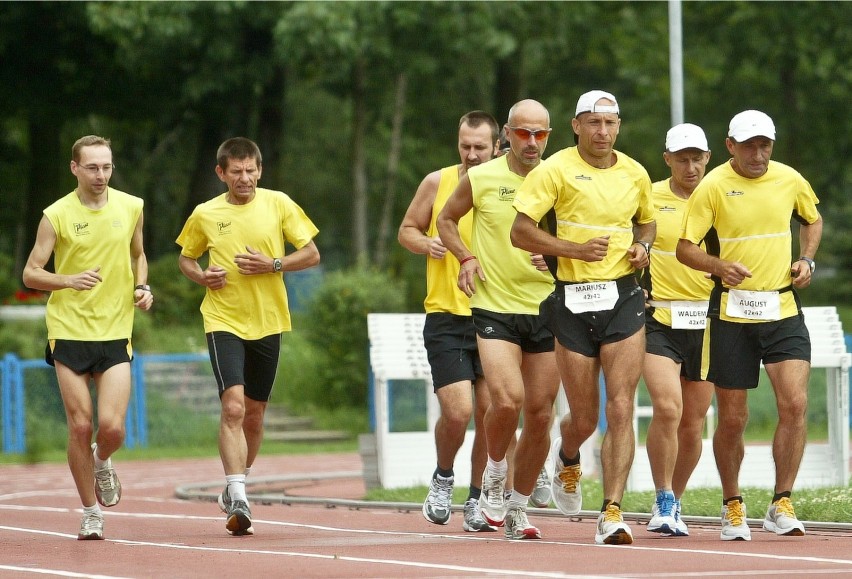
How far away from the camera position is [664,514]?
402 inches

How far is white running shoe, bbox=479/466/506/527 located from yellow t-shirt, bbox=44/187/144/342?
243 centimetres

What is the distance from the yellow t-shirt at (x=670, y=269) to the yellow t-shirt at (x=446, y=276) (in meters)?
1.22

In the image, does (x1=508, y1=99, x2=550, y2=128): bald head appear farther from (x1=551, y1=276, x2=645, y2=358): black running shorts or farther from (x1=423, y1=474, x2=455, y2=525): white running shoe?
(x1=423, y1=474, x2=455, y2=525): white running shoe

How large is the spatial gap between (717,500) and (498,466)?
260cm

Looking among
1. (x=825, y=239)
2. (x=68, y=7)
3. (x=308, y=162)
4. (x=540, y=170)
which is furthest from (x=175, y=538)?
(x=308, y=162)

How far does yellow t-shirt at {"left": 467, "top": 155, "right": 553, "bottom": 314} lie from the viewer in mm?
10156

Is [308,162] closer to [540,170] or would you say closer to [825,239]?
[825,239]

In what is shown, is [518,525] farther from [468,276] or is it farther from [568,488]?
[468,276]

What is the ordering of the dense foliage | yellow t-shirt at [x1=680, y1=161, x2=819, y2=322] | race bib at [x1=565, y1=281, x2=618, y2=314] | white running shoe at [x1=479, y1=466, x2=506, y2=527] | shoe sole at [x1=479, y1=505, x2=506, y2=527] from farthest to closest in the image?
the dense foliage, shoe sole at [x1=479, y1=505, x2=506, y2=527], white running shoe at [x1=479, y1=466, x2=506, y2=527], yellow t-shirt at [x1=680, y1=161, x2=819, y2=322], race bib at [x1=565, y1=281, x2=618, y2=314]

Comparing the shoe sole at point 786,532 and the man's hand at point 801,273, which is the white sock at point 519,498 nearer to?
the shoe sole at point 786,532

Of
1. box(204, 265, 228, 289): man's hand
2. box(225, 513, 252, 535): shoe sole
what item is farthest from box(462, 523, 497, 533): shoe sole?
box(204, 265, 228, 289): man's hand

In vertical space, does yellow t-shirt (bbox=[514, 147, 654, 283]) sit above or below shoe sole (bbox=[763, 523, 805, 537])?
above

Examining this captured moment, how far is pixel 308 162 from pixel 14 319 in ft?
76.5

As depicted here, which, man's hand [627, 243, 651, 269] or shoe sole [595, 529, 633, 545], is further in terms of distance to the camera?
man's hand [627, 243, 651, 269]
